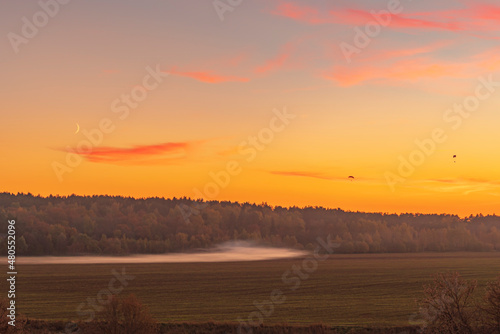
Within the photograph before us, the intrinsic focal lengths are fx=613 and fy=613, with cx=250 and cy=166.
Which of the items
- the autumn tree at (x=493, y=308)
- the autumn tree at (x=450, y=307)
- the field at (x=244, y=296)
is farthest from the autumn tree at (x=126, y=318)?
the autumn tree at (x=493, y=308)

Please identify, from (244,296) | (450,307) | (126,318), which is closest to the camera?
(450,307)

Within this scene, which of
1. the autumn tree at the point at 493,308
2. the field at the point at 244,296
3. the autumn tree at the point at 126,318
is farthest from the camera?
the field at the point at 244,296

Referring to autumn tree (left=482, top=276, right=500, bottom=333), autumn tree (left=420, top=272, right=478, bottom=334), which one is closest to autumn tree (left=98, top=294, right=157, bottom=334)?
autumn tree (left=420, top=272, right=478, bottom=334)

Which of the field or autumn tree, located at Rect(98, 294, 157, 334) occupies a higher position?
the field

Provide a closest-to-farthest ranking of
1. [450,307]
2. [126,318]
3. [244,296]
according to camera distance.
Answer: [450,307], [126,318], [244,296]

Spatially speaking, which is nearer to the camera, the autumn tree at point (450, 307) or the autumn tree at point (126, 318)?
the autumn tree at point (450, 307)

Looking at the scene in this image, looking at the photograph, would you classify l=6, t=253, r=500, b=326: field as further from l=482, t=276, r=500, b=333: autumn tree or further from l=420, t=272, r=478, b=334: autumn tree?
l=482, t=276, r=500, b=333: autumn tree

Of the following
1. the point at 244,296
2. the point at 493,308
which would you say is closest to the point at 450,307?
the point at 493,308

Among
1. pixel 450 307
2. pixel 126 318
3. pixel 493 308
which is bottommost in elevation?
Answer: pixel 493 308

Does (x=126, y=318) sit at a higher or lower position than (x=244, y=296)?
lower

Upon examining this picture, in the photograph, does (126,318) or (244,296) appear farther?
(244,296)

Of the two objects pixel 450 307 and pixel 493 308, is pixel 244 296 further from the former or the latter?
pixel 493 308

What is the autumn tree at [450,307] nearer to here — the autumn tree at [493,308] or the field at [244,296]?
the autumn tree at [493,308]

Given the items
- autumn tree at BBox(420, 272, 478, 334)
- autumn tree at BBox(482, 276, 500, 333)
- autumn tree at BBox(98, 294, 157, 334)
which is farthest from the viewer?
autumn tree at BBox(98, 294, 157, 334)
